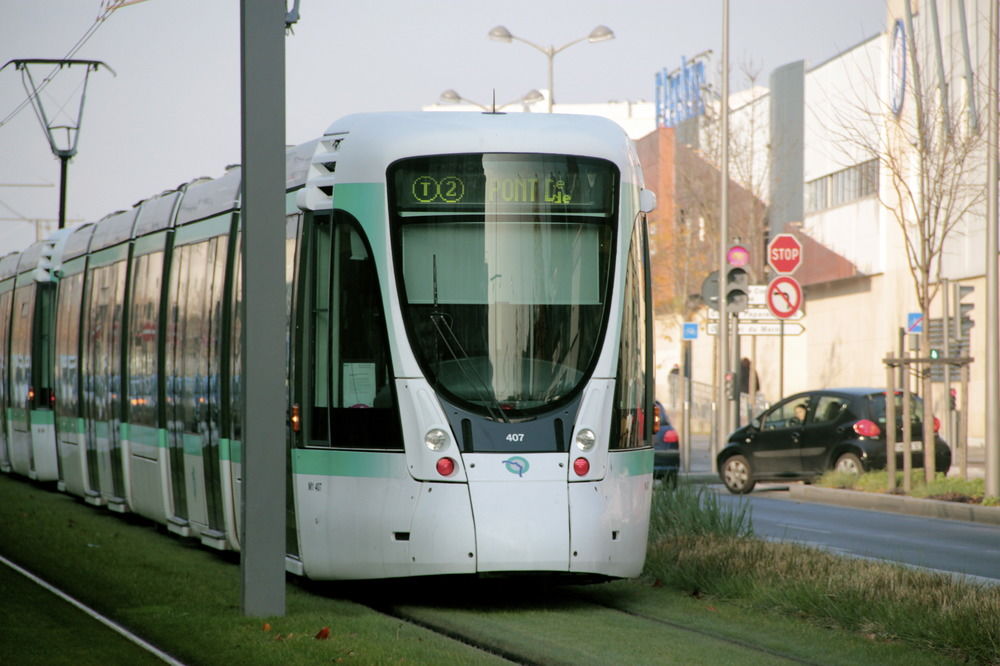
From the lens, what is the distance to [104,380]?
1912cm

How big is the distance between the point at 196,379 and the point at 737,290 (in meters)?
16.1

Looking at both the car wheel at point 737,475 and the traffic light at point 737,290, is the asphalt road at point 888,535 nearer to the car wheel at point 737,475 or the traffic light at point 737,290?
the car wheel at point 737,475

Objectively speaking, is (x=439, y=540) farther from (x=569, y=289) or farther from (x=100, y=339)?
(x=100, y=339)

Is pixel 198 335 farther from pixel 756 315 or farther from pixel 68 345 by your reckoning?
pixel 756 315

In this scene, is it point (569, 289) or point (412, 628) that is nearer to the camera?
point (412, 628)

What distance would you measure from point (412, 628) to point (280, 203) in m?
2.67

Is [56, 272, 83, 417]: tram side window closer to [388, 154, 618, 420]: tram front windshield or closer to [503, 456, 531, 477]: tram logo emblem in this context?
[388, 154, 618, 420]: tram front windshield

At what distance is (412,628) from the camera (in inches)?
410

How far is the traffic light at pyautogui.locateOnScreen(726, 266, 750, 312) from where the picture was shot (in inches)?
1165

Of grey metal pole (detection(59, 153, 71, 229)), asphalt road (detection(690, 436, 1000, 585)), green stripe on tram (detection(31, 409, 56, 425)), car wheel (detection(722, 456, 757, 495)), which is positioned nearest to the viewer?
asphalt road (detection(690, 436, 1000, 585))

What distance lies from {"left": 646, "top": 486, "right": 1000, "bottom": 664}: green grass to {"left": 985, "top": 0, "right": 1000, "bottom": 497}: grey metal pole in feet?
27.0

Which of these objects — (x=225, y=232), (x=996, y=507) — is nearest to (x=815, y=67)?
(x=996, y=507)

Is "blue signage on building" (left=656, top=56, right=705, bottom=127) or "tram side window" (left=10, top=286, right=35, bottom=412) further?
"blue signage on building" (left=656, top=56, right=705, bottom=127)

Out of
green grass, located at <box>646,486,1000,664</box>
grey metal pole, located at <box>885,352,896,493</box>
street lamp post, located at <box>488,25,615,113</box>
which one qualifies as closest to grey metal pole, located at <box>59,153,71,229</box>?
street lamp post, located at <box>488,25,615,113</box>
